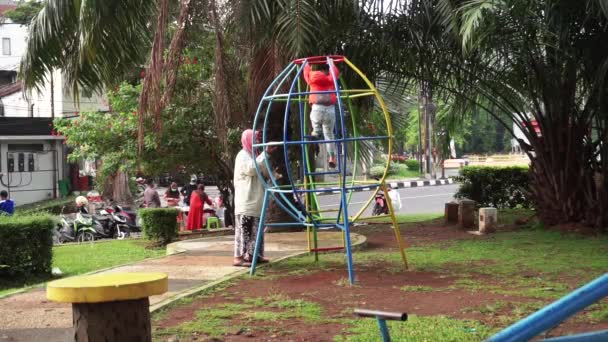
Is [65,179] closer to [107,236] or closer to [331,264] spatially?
[107,236]

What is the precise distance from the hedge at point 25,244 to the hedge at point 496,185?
949 cm

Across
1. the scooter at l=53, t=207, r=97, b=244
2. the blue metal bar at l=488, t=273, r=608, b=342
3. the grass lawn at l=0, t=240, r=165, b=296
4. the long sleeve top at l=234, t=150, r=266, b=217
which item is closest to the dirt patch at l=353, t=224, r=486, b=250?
the long sleeve top at l=234, t=150, r=266, b=217

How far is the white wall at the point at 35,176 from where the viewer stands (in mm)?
32750

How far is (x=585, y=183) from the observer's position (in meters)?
12.7

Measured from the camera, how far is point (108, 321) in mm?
3633

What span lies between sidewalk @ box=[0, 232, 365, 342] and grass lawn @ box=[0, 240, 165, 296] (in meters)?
1.44

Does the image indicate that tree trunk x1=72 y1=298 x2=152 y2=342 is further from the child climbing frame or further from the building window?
the building window

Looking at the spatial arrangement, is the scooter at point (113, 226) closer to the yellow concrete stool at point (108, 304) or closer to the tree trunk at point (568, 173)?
the tree trunk at point (568, 173)

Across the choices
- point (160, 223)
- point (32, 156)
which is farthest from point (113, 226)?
point (32, 156)

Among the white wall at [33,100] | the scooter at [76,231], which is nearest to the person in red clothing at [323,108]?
the scooter at [76,231]

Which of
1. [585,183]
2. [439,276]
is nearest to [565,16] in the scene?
[585,183]

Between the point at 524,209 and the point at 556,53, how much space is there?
5999 mm

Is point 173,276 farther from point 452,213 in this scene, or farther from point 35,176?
point 35,176

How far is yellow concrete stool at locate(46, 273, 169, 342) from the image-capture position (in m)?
3.57
